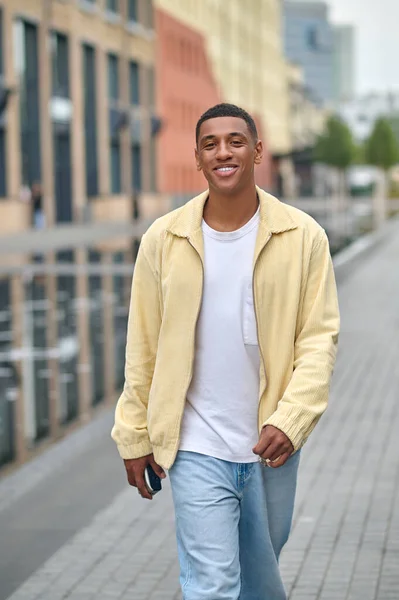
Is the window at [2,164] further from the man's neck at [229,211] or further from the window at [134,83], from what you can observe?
the man's neck at [229,211]

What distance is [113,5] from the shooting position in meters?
56.7

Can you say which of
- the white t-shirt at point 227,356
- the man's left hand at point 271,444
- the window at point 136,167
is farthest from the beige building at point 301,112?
the man's left hand at point 271,444

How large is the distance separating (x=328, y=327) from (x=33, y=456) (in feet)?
16.5

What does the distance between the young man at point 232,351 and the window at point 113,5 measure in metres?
53.5

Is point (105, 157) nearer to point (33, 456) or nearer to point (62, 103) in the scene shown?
point (62, 103)

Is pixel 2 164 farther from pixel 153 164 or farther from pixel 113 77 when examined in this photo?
pixel 153 164

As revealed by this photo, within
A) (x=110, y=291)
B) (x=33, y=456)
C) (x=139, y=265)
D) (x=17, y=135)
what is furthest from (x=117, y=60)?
(x=139, y=265)

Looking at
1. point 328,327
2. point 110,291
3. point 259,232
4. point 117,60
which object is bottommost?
point 110,291

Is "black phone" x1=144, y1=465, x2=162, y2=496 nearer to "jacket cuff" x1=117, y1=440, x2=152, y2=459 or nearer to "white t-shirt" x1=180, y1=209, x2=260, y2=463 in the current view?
"jacket cuff" x1=117, y1=440, x2=152, y2=459

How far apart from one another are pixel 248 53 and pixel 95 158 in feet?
137

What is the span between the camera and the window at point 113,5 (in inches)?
2203

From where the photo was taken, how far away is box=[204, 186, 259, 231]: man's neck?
3756 mm

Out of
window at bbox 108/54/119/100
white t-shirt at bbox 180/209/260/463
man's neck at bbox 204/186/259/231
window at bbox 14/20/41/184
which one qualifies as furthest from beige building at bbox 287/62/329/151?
white t-shirt at bbox 180/209/260/463

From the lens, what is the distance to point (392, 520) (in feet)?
22.0
